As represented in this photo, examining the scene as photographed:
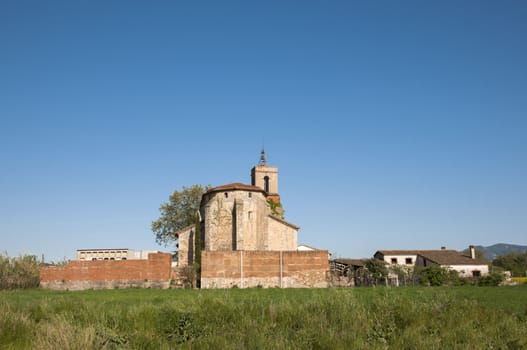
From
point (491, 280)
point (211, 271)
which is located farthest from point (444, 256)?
point (211, 271)

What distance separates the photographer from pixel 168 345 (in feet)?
33.4

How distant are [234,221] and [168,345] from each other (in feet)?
84.4

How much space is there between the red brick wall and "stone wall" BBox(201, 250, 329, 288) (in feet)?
10.1

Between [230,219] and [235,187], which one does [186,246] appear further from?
[235,187]

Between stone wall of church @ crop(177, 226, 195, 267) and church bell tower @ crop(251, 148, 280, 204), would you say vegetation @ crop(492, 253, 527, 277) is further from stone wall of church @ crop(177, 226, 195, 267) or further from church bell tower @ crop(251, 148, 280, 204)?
stone wall of church @ crop(177, 226, 195, 267)

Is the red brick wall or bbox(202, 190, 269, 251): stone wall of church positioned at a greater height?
bbox(202, 190, 269, 251): stone wall of church

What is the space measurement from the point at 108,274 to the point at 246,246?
11171 millimetres

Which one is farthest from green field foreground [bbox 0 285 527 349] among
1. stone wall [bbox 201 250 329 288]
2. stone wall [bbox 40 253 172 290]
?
stone wall [bbox 40 253 172 290]

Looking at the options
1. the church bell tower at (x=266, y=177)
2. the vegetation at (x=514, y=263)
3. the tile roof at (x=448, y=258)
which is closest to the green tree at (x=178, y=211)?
the church bell tower at (x=266, y=177)

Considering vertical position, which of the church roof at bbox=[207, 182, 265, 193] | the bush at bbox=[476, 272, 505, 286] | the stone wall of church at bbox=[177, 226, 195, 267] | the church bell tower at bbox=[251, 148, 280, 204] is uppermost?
the church bell tower at bbox=[251, 148, 280, 204]

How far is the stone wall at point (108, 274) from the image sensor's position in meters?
27.5

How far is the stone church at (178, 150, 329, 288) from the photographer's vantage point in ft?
85.8

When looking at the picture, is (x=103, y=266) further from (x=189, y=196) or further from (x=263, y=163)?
(x=263, y=163)

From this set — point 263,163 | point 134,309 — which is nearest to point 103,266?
point 134,309
